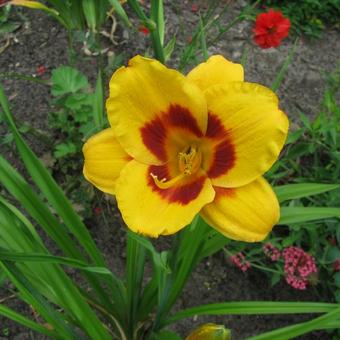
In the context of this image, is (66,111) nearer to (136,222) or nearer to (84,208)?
(84,208)

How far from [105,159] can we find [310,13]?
2.11 m

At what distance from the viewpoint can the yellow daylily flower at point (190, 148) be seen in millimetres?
726

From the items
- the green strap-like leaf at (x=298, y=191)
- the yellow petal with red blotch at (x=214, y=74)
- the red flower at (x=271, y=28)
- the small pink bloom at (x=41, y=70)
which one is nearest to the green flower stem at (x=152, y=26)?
the yellow petal with red blotch at (x=214, y=74)

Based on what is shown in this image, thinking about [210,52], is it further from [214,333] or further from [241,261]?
[214,333]

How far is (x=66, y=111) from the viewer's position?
193 cm

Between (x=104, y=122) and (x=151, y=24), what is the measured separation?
644 millimetres

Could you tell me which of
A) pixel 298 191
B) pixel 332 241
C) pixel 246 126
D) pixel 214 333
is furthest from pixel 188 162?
pixel 332 241

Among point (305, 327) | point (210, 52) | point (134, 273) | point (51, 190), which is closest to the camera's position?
point (305, 327)

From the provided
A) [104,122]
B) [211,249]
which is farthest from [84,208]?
[211,249]

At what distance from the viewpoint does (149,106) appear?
2.49ft

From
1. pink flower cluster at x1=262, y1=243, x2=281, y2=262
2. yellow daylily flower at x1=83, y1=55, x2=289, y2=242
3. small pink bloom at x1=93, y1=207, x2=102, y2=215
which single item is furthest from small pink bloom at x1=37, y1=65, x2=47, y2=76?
yellow daylily flower at x1=83, y1=55, x2=289, y2=242

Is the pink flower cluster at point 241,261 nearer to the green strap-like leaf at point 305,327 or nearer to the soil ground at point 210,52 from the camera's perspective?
the soil ground at point 210,52

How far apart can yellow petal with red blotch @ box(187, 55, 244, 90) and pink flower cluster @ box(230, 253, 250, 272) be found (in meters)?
0.93

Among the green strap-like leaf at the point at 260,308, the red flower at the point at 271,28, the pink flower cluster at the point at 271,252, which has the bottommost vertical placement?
the pink flower cluster at the point at 271,252
